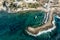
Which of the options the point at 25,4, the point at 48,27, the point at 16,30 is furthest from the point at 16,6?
the point at 48,27

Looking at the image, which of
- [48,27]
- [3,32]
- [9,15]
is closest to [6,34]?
[3,32]

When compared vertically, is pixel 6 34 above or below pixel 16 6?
below

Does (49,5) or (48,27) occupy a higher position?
(49,5)

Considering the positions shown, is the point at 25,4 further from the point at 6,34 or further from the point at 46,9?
the point at 6,34

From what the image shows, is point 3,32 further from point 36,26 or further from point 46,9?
point 46,9
